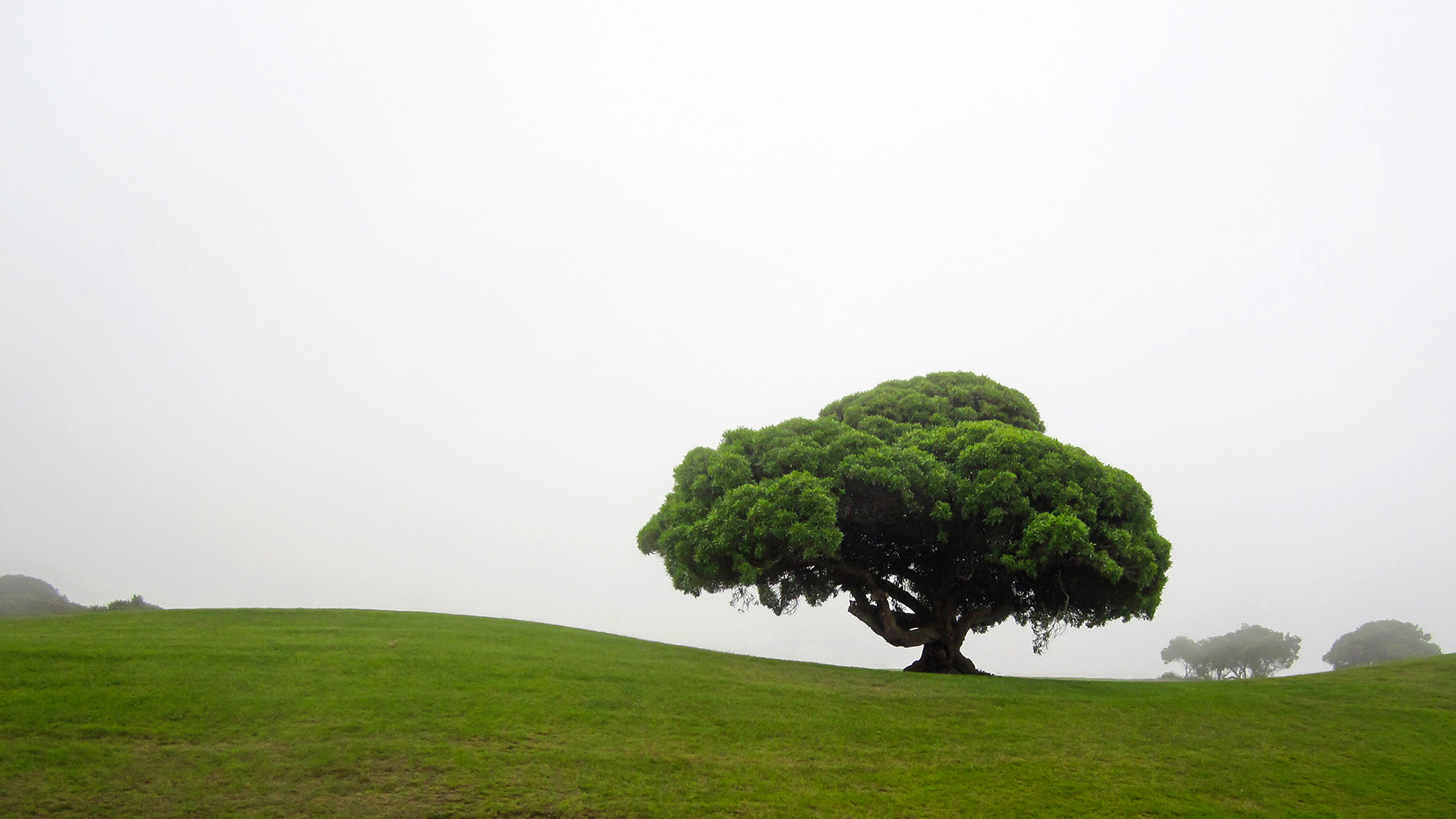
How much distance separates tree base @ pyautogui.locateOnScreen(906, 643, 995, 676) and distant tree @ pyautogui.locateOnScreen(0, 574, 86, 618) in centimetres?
4821

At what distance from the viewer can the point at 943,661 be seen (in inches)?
1105

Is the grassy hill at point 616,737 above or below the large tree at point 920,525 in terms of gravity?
below

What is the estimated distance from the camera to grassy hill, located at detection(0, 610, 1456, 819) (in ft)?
42.4

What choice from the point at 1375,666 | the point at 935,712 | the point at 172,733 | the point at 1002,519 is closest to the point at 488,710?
the point at 172,733

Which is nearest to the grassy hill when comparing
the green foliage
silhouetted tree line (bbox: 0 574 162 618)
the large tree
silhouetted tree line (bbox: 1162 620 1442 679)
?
the large tree

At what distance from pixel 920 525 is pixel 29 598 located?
192 ft

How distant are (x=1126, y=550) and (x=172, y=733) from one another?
25.6m

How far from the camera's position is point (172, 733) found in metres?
14.1

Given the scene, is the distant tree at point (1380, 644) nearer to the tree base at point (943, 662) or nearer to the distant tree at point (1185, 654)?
the distant tree at point (1185, 654)

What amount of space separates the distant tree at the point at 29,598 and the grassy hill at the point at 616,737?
33.3 meters

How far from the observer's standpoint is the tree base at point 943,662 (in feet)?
91.8

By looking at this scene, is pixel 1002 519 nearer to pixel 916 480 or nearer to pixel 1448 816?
pixel 916 480

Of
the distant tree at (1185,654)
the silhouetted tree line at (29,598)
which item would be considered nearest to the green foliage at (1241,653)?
the distant tree at (1185,654)

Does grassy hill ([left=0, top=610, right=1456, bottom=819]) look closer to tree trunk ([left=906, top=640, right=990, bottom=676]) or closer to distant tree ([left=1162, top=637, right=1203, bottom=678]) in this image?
tree trunk ([left=906, top=640, right=990, bottom=676])
